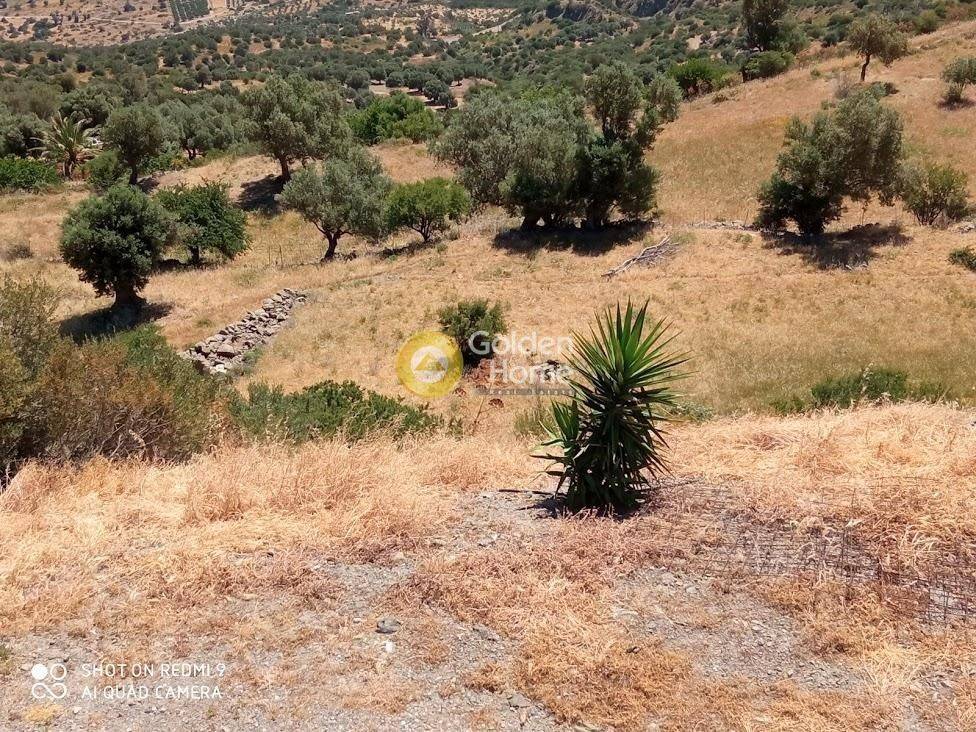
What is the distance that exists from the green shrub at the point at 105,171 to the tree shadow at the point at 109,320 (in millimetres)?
19130

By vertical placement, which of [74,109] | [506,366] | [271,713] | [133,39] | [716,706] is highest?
[133,39]

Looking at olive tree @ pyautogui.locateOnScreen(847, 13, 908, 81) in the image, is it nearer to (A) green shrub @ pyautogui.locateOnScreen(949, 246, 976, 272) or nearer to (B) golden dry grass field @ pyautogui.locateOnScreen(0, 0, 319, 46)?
(A) green shrub @ pyautogui.locateOnScreen(949, 246, 976, 272)

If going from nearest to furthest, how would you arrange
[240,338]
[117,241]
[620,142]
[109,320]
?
[240,338] → [117,241] → [109,320] → [620,142]

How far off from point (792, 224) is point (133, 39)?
421ft

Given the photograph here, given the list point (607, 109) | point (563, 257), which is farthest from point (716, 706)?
point (607, 109)

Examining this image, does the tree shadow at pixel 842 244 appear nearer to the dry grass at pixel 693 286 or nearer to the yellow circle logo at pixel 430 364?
the dry grass at pixel 693 286

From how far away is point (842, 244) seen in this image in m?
26.2

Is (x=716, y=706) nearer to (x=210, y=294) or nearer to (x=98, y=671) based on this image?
(x=98, y=671)

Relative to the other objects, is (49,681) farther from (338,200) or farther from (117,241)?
(338,200)

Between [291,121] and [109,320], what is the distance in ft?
63.0

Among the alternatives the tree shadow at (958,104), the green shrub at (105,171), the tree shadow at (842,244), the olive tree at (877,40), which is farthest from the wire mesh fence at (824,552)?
the green shrub at (105,171)

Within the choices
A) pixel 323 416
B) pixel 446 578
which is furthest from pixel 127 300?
pixel 446 578

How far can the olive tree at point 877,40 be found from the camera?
37.1 meters

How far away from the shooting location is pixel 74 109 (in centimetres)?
5569
